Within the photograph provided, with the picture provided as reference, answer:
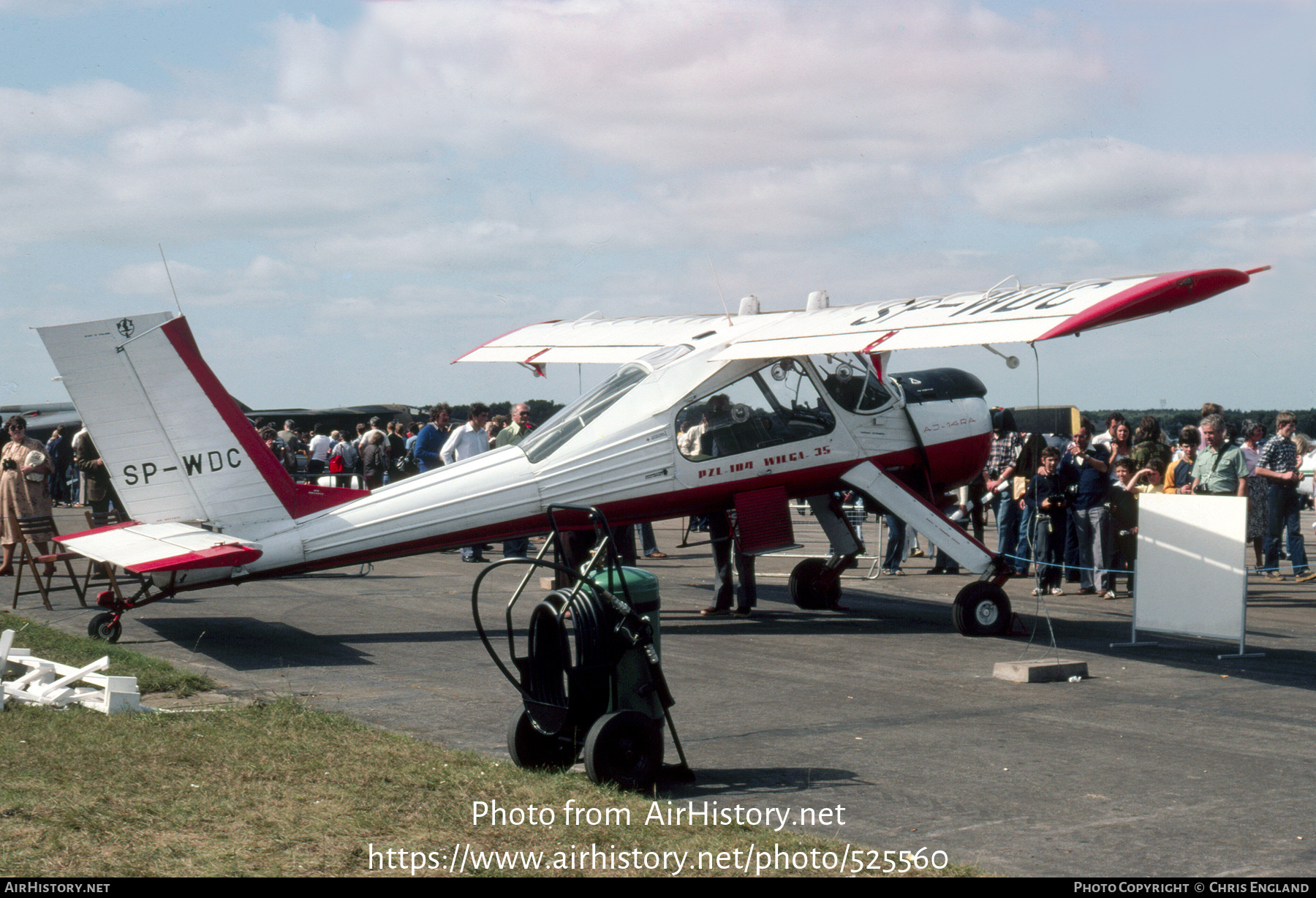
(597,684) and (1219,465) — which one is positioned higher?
(1219,465)

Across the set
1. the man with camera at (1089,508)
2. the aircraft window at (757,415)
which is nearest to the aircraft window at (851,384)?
the aircraft window at (757,415)

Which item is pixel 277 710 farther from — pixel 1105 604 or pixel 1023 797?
pixel 1105 604

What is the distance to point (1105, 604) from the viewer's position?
1301cm

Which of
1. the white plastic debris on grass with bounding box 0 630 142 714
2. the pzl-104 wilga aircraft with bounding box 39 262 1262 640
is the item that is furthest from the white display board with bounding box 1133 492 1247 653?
the white plastic debris on grass with bounding box 0 630 142 714

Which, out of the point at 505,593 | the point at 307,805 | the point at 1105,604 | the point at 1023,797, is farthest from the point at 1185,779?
the point at 505,593

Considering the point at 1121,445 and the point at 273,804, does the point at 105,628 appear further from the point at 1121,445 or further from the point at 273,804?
the point at 1121,445

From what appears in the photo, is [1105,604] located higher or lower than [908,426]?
lower

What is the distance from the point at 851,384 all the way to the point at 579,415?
281cm

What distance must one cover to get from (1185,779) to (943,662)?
11.6 ft

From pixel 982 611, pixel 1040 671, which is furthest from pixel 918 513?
pixel 1040 671

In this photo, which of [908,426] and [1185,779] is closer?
[1185,779]

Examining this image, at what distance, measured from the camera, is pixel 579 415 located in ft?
36.2

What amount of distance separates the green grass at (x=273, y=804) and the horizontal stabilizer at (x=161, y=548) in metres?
2.17

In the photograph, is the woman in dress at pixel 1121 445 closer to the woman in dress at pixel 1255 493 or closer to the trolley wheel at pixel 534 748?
the woman in dress at pixel 1255 493
